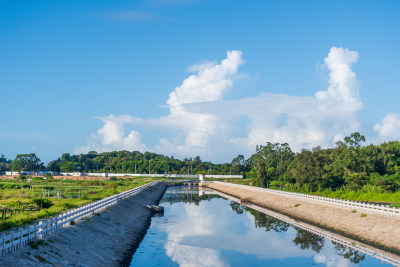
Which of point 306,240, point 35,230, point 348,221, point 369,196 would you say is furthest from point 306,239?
point 369,196

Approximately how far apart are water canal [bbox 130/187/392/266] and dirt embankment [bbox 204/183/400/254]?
3360 mm

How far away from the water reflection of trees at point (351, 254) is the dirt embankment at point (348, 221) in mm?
2945

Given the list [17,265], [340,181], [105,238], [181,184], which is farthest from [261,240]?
[181,184]

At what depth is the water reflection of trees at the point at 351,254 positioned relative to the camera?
29.1m

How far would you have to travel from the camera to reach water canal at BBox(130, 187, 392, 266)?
2858 cm

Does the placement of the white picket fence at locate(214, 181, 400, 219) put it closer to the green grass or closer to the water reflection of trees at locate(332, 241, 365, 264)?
the water reflection of trees at locate(332, 241, 365, 264)

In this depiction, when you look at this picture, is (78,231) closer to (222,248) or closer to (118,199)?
(222,248)

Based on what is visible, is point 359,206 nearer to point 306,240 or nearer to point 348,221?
point 348,221

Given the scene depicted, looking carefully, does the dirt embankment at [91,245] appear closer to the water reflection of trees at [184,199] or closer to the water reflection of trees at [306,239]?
the water reflection of trees at [306,239]

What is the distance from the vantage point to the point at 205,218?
53.0m

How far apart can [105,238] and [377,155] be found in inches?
3617

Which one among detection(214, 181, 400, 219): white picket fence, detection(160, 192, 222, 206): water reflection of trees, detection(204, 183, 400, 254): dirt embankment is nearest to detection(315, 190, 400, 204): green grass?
detection(214, 181, 400, 219): white picket fence

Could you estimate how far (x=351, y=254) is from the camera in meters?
30.5

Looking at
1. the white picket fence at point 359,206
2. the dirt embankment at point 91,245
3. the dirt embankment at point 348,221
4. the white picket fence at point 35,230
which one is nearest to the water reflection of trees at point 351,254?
the dirt embankment at point 348,221
